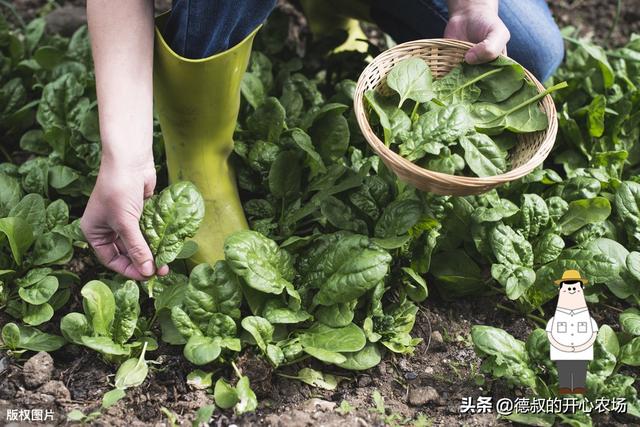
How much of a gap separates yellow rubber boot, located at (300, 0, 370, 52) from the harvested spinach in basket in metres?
0.55

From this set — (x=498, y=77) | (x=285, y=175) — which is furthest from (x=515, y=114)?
(x=285, y=175)

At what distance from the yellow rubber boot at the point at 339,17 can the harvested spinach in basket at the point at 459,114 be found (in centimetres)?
55

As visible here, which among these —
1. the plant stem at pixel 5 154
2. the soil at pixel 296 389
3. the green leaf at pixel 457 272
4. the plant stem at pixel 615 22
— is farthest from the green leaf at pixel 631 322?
the plant stem at pixel 5 154

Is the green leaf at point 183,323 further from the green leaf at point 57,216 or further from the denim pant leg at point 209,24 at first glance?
the denim pant leg at point 209,24

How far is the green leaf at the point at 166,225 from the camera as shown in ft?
4.68

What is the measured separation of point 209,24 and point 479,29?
0.58 meters

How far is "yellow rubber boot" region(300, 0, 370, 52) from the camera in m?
2.00

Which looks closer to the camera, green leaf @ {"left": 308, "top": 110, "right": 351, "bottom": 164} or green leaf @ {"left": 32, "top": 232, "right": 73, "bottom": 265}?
green leaf @ {"left": 32, "top": 232, "right": 73, "bottom": 265}

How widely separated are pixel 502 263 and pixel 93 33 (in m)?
0.91

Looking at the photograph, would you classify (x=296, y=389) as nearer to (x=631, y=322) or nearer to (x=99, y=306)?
(x=99, y=306)

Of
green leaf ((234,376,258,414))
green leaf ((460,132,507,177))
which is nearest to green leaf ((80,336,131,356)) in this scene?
green leaf ((234,376,258,414))

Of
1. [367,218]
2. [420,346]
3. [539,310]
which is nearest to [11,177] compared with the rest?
[367,218]

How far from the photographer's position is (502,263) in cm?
150

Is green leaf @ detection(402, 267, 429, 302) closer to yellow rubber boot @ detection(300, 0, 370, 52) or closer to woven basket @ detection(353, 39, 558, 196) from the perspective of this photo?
woven basket @ detection(353, 39, 558, 196)
